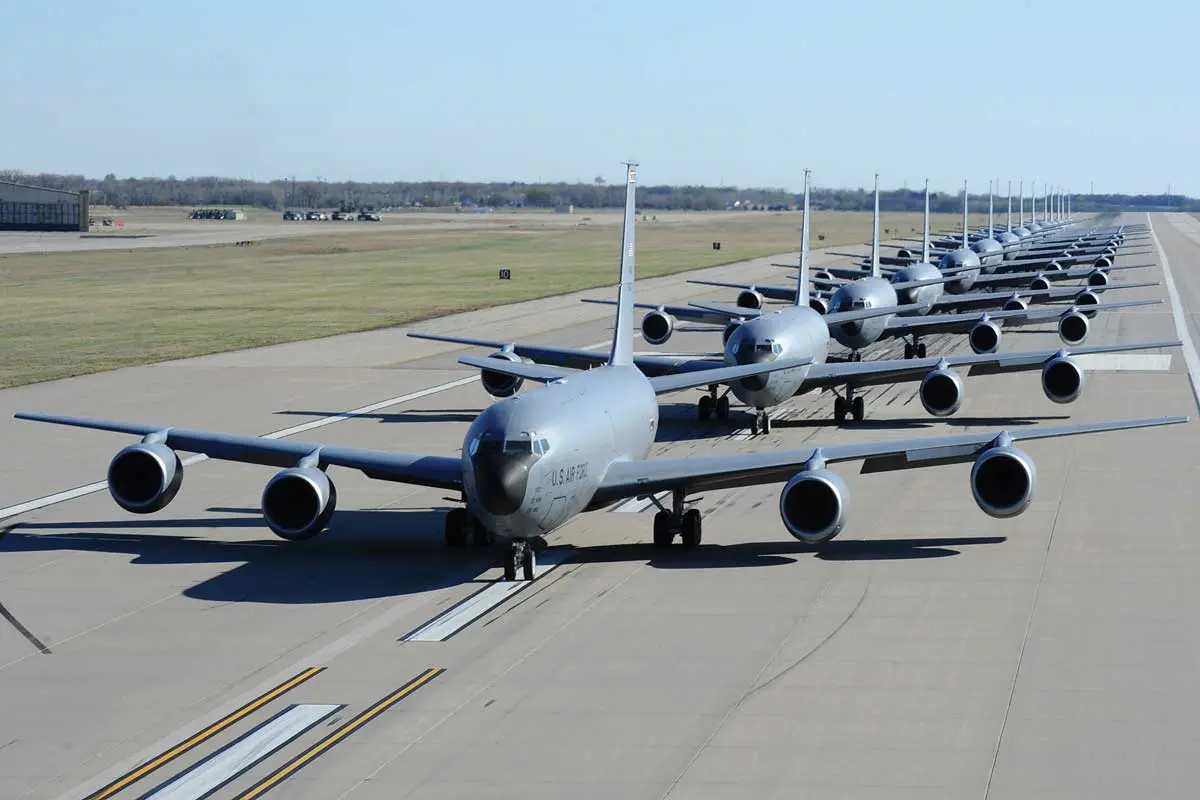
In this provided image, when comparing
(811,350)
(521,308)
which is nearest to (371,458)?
(811,350)

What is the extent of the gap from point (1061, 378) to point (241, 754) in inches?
1281

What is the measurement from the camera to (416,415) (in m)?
49.8

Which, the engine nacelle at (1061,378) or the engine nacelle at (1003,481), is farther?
the engine nacelle at (1061,378)

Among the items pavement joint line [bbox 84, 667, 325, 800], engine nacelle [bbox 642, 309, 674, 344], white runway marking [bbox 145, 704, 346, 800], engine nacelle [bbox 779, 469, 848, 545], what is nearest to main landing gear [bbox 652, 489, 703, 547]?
engine nacelle [bbox 779, 469, 848, 545]

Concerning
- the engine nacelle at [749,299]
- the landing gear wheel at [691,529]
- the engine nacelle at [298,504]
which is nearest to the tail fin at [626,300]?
the landing gear wheel at [691,529]

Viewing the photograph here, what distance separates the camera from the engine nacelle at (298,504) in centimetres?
2795

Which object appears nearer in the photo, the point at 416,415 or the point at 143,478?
the point at 143,478

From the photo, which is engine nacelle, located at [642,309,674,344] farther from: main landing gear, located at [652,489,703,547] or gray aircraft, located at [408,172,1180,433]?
main landing gear, located at [652,489,703,547]

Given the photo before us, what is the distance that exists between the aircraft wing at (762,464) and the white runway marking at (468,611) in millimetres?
2084

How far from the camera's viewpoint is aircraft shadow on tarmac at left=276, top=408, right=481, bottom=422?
4881 cm

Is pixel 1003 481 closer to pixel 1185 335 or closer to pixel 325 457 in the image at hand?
pixel 325 457

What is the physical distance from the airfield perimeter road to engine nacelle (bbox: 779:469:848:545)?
96 centimetres

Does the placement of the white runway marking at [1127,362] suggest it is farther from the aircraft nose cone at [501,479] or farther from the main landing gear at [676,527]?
the aircraft nose cone at [501,479]

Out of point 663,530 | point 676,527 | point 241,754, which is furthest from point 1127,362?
point 241,754
